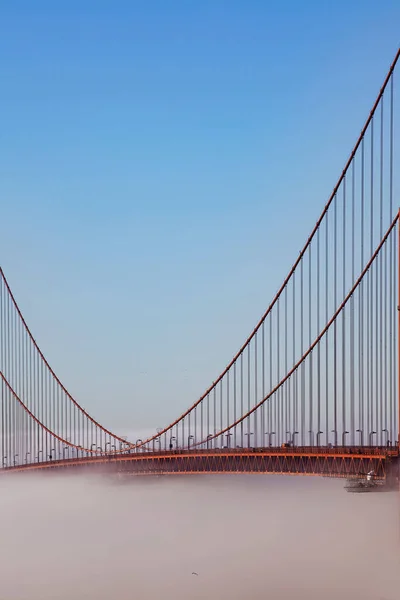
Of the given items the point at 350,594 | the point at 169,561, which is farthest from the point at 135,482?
the point at 350,594

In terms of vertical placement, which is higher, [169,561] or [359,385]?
[359,385]

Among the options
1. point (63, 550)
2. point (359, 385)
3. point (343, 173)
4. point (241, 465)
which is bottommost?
point (63, 550)

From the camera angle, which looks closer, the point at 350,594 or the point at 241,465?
the point at 350,594

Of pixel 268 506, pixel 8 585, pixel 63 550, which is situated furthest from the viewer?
pixel 268 506

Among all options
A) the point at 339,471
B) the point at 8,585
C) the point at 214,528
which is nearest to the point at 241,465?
the point at 214,528

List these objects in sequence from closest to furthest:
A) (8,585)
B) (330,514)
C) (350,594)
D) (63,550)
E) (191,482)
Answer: (350,594), (8,585), (63,550), (330,514), (191,482)

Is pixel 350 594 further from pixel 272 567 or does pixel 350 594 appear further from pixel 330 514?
pixel 330 514

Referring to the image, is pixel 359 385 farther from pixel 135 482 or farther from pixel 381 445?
pixel 135 482
